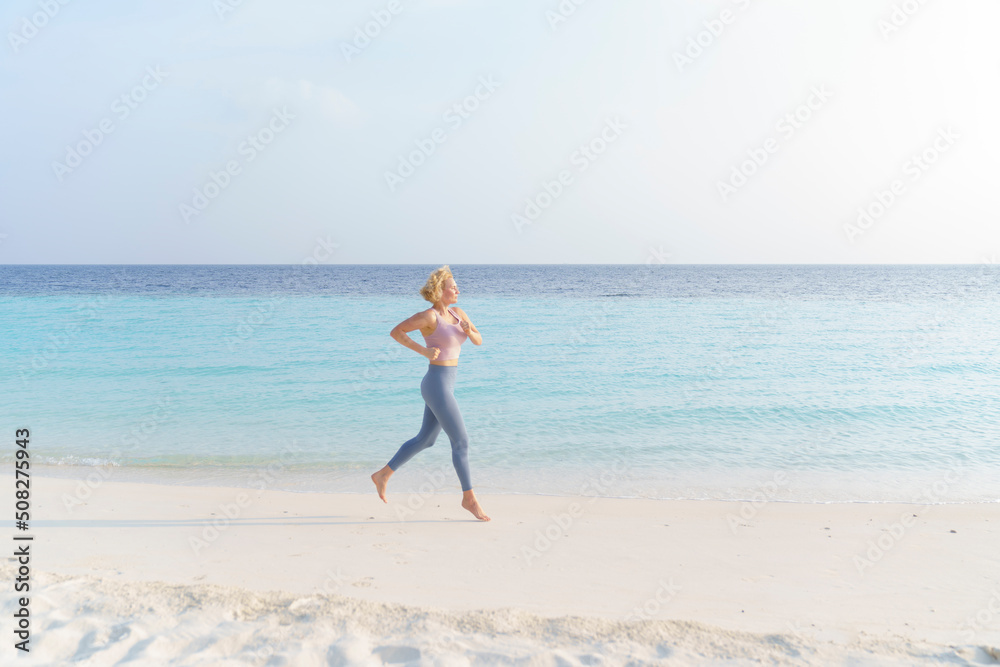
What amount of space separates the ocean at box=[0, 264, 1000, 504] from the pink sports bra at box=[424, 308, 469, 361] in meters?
1.98

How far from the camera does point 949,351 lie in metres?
16.2

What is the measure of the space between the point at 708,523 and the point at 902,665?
225 cm

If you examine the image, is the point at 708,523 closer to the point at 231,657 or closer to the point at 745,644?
the point at 745,644

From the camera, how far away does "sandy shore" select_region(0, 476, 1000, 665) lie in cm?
293

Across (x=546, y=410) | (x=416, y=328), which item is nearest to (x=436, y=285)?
(x=416, y=328)

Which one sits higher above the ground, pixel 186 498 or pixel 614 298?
pixel 186 498

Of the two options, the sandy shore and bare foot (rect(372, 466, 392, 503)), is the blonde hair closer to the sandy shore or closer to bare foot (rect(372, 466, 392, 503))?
bare foot (rect(372, 466, 392, 503))

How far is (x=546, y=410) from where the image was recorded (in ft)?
31.3

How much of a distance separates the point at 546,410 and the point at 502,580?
574 centimetres

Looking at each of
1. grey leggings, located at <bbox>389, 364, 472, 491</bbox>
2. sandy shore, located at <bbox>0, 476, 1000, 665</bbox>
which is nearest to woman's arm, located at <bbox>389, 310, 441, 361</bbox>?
grey leggings, located at <bbox>389, 364, 472, 491</bbox>

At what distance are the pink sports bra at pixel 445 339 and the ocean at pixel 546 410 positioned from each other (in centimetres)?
198

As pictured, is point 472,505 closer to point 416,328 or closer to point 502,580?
point 502,580

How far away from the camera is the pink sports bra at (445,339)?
4.70m

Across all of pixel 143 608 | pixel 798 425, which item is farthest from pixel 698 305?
pixel 143 608
